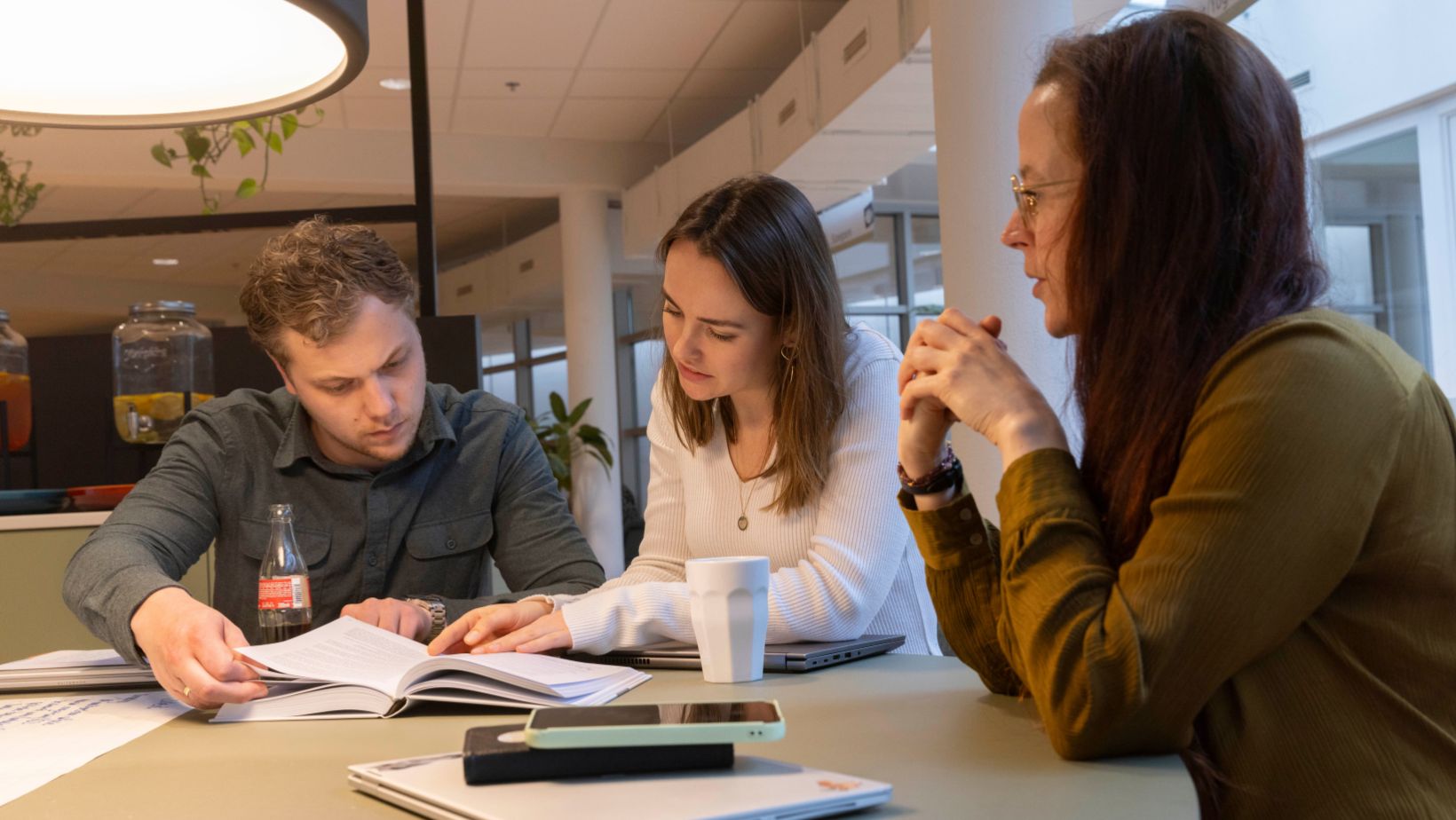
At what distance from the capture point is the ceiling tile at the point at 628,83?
7.36 metres

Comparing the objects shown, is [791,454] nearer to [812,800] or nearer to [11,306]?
[812,800]

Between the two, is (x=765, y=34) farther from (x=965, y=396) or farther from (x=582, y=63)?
(x=965, y=396)

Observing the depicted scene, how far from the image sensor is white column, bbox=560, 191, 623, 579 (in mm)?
9125

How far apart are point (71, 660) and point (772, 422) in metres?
1.00

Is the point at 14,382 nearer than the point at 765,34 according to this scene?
Yes

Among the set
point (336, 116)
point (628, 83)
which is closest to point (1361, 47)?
point (628, 83)

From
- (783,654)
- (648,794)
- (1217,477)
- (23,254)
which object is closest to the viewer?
(648,794)

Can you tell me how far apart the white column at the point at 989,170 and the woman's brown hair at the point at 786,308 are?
6.03ft

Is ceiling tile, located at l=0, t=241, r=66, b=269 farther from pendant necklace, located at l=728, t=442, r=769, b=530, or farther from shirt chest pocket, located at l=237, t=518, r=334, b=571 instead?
pendant necklace, located at l=728, t=442, r=769, b=530

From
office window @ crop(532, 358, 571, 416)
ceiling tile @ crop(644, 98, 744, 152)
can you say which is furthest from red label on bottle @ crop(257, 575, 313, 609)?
office window @ crop(532, 358, 571, 416)

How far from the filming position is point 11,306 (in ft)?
10.2

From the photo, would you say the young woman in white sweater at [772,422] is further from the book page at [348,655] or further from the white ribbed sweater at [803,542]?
the book page at [348,655]

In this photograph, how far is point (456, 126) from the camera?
8.30 metres

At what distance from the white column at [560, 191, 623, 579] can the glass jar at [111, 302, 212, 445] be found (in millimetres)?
6110
